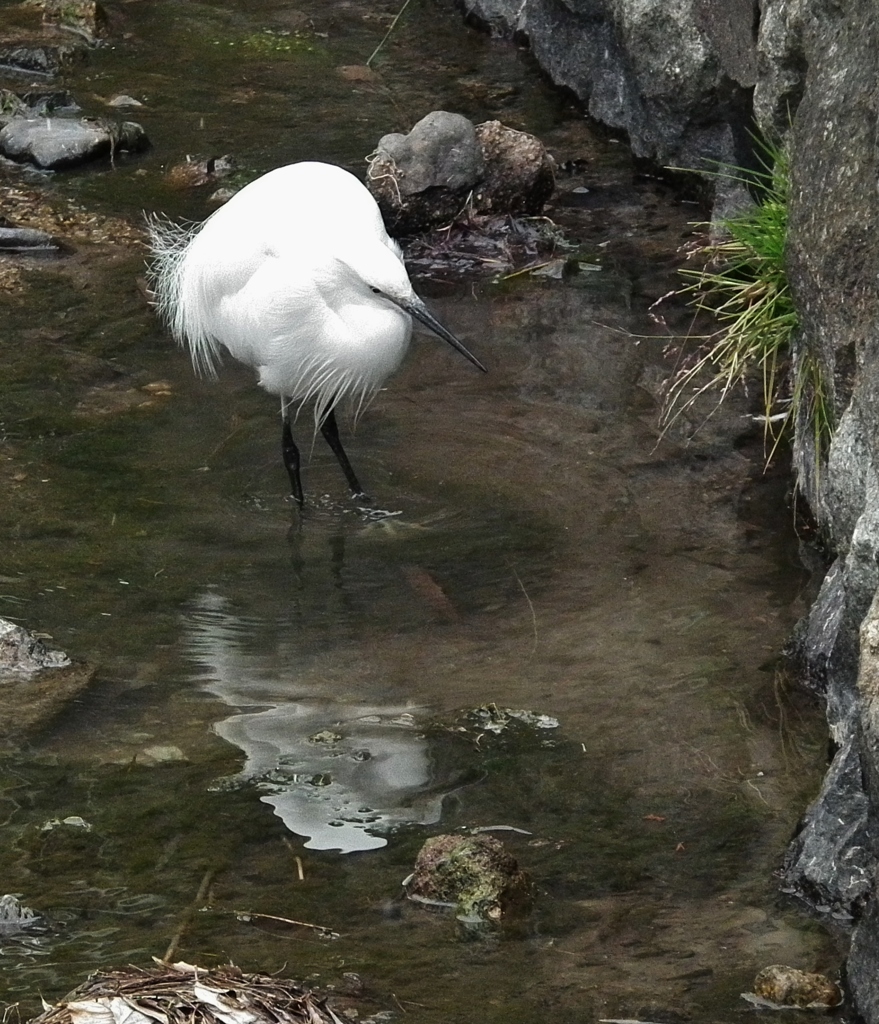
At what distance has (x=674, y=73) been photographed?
6926 millimetres

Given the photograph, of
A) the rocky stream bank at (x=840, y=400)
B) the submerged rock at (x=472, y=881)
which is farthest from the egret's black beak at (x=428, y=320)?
the submerged rock at (x=472, y=881)

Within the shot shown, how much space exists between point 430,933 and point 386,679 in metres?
1.14

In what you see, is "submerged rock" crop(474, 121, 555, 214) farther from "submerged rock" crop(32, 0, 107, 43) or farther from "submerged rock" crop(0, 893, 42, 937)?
"submerged rock" crop(0, 893, 42, 937)

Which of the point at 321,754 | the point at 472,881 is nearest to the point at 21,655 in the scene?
the point at 321,754

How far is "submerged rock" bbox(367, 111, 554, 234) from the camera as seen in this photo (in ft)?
22.4

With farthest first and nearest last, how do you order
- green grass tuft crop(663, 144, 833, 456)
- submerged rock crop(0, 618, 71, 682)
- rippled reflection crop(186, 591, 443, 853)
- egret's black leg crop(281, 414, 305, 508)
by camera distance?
egret's black leg crop(281, 414, 305, 508), green grass tuft crop(663, 144, 833, 456), submerged rock crop(0, 618, 71, 682), rippled reflection crop(186, 591, 443, 853)

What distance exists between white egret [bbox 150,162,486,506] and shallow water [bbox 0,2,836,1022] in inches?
10.5

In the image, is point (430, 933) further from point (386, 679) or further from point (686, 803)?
point (386, 679)

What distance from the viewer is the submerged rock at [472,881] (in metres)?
2.97

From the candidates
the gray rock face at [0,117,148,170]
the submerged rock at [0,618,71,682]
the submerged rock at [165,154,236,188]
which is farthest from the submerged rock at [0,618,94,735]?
the gray rock face at [0,117,148,170]

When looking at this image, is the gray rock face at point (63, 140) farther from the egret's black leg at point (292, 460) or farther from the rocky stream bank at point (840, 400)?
the rocky stream bank at point (840, 400)

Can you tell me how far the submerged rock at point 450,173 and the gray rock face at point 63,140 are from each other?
1419mm

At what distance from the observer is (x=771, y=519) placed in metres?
4.81

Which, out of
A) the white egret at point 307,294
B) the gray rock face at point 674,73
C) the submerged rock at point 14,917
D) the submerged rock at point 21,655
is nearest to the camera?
the submerged rock at point 14,917
